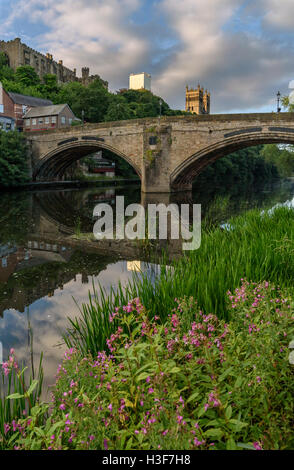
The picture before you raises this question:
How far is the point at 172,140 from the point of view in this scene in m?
25.5

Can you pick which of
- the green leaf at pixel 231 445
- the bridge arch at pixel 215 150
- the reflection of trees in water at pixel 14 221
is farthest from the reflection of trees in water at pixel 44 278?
the bridge arch at pixel 215 150

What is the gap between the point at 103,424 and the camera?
2107 mm

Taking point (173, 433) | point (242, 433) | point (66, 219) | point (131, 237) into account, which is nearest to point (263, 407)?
point (242, 433)

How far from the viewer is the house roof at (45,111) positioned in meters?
43.9

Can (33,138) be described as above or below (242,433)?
above

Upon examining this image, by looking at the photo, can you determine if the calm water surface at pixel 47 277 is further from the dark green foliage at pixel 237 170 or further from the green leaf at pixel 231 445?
the dark green foliage at pixel 237 170

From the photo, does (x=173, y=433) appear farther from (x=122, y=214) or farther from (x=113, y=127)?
(x=113, y=127)

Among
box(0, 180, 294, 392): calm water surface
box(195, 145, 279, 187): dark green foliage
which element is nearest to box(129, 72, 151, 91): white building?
box(195, 145, 279, 187): dark green foliage

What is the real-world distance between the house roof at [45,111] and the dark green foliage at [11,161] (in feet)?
48.7

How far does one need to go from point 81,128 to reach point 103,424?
30.2 metres

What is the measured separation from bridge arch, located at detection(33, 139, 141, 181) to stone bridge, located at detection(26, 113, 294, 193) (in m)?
0.09

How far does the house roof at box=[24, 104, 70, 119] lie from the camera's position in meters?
43.9

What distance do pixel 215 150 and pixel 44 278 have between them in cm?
1978

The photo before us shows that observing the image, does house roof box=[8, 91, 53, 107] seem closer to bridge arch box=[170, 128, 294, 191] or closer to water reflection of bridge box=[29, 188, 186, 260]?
bridge arch box=[170, 128, 294, 191]
